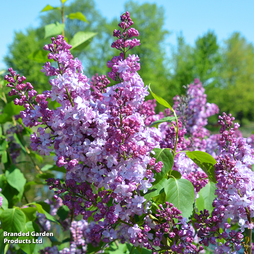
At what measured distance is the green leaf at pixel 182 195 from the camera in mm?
1021

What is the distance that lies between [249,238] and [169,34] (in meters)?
24.5

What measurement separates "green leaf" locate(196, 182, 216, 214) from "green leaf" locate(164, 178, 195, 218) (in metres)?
0.27

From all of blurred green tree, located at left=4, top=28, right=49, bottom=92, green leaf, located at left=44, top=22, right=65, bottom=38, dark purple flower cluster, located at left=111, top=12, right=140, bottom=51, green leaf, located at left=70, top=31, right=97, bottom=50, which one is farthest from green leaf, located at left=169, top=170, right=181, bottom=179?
blurred green tree, located at left=4, top=28, right=49, bottom=92

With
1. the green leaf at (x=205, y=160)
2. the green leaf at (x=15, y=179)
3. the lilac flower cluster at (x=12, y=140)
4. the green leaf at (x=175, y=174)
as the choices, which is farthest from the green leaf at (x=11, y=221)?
the green leaf at (x=205, y=160)

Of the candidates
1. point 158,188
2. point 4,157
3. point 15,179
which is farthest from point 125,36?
point 4,157

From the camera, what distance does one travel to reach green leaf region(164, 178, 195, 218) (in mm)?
1021

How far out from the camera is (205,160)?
1.06 m

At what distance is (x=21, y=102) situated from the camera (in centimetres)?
103

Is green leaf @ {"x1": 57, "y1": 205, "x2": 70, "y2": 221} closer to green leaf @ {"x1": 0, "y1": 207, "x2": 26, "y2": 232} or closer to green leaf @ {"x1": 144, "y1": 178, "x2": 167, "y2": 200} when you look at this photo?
green leaf @ {"x1": 0, "y1": 207, "x2": 26, "y2": 232}

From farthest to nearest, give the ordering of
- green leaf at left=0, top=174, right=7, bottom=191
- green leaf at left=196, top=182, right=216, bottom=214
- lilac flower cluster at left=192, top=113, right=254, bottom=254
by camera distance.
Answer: green leaf at left=0, top=174, right=7, bottom=191 → green leaf at left=196, top=182, right=216, bottom=214 → lilac flower cluster at left=192, top=113, right=254, bottom=254

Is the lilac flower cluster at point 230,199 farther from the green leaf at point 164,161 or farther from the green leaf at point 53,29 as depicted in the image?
the green leaf at point 53,29

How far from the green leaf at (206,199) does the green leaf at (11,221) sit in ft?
3.27

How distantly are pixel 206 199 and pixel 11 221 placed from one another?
1.09 meters

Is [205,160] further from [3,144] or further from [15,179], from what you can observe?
[3,144]
